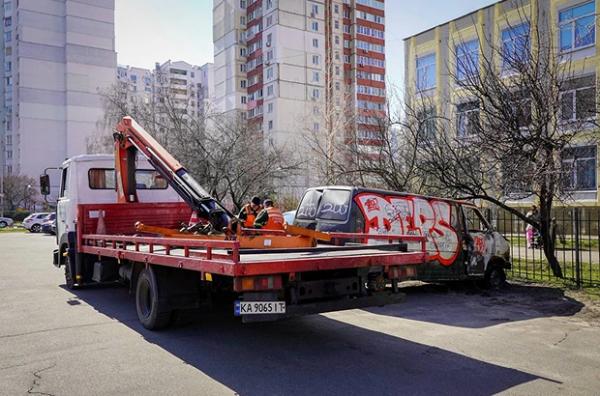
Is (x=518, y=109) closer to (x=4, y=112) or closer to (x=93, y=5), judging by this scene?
(x=93, y=5)

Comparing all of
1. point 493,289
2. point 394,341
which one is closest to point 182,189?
point 394,341

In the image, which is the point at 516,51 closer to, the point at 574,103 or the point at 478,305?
the point at 574,103

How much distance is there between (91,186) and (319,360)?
7311mm

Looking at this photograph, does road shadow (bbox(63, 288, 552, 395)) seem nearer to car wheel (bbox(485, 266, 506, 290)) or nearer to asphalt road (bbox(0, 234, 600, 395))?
asphalt road (bbox(0, 234, 600, 395))

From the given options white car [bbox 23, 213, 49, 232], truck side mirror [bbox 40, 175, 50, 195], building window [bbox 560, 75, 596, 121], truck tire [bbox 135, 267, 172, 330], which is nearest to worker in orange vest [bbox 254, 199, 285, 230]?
truck tire [bbox 135, 267, 172, 330]

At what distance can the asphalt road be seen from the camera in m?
4.73

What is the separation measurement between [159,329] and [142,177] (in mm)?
5173

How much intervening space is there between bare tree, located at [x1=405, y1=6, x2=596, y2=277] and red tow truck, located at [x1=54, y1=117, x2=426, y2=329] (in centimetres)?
471

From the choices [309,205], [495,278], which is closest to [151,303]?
[309,205]

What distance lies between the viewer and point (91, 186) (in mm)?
10797

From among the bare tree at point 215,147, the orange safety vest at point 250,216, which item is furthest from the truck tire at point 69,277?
the bare tree at point 215,147

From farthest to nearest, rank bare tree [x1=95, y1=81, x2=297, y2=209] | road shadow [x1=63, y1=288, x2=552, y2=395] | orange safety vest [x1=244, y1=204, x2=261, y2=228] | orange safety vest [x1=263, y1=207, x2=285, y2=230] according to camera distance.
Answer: bare tree [x1=95, y1=81, x2=297, y2=209]
orange safety vest [x1=244, y1=204, x2=261, y2=228]
orange safety vest [x1=263, y1=207, x2=285, y2=230]
road shadow [x1=63, y1=288, x2=552, y2=395]

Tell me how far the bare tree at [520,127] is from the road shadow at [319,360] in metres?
6.05

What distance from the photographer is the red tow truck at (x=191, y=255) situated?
511cm
